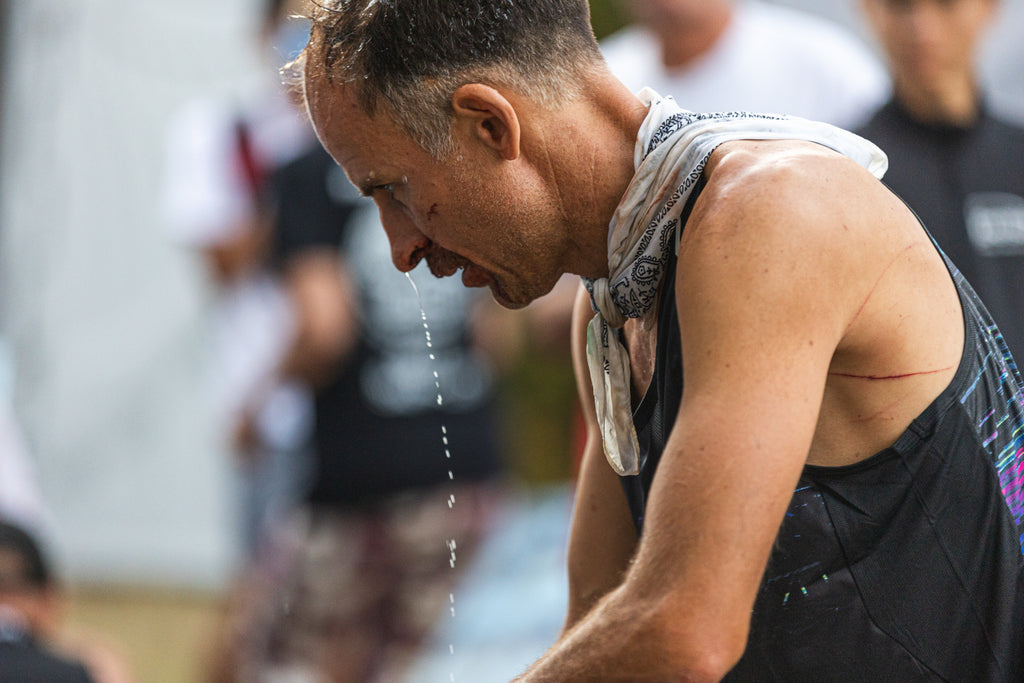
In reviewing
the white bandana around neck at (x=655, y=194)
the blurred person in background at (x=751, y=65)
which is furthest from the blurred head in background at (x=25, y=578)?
the white bandana around neck at (x=655, y=194)

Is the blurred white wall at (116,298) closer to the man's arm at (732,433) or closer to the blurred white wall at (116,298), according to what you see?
the blurred white wall at (116,298)

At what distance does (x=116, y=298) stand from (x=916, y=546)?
7.10 metres

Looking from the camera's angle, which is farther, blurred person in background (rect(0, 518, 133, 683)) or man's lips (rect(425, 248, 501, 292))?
blurred person in background (rect(0, 518, 133, 683))

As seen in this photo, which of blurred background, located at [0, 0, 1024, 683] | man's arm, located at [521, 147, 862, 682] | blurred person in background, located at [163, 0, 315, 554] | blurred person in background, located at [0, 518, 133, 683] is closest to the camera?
man's arm, located at [521, 147, 862, 682]

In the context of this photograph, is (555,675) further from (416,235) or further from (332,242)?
(332,242)

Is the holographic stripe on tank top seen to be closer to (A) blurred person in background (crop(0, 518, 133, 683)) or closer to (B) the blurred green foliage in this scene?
(A) blurred person in background (crop(0, 518, 133, 683))

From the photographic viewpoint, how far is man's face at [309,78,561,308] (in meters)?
2.02

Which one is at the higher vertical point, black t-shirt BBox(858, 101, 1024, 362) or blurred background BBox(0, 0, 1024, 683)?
black t-shirt BBox(858, 101, 1024, 362)

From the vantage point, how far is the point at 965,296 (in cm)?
197

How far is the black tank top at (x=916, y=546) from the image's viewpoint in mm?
1918

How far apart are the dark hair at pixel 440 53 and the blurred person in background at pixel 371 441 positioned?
275 centimetres

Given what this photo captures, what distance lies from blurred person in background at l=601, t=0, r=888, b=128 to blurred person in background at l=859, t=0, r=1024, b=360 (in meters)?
0.37

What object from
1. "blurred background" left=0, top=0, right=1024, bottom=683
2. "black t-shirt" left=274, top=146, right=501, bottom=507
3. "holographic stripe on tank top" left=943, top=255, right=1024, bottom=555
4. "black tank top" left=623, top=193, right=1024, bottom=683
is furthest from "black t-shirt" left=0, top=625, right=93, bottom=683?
"blurred background" left=0, top=0, right=1024, bottom=683

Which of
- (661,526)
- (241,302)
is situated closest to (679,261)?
(661,526)
